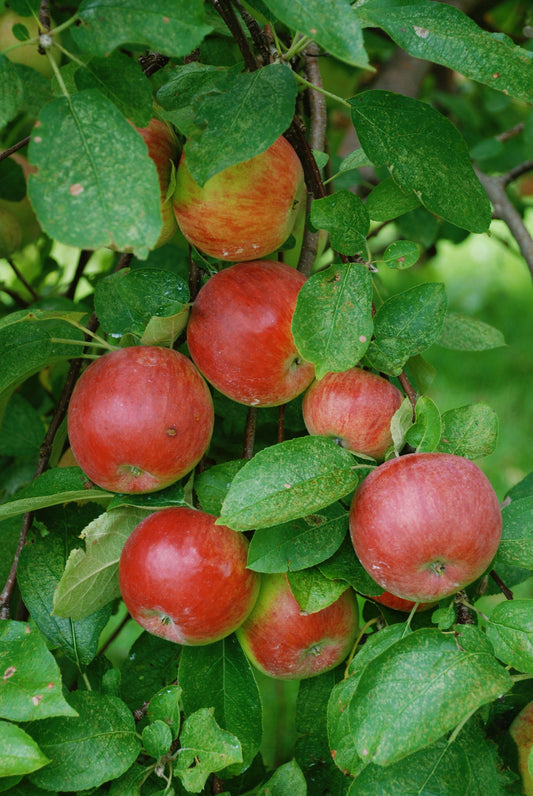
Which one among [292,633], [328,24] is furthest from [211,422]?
[328,24]

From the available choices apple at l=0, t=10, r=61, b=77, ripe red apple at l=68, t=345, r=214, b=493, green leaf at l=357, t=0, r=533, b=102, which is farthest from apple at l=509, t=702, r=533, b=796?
apple at l=0, t=10, r=61, b=77

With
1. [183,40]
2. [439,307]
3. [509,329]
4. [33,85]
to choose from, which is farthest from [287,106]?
[509,329]

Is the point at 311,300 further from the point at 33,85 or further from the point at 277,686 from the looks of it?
the point at 277,686

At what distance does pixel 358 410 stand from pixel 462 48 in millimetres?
428

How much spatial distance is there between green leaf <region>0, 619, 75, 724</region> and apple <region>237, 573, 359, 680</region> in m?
0.29

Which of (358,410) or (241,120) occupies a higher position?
(241,120)

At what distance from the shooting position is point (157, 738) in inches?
34.6

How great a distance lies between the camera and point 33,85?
1.38 meters

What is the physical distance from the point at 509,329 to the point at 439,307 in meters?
2.66

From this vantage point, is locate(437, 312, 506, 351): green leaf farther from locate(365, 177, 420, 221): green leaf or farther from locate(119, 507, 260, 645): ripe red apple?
locate(119, 507, 260, 645): ripe red apple

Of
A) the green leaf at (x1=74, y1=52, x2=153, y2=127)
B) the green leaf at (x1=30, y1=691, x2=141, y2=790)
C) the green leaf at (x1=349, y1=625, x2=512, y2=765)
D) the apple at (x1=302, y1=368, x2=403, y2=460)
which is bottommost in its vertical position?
the green leaf at (x1=30, y1=691, x2=141, y2=790)

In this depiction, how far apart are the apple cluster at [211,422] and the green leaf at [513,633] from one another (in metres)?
0.06

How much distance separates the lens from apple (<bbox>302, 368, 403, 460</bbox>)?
951 millimetres

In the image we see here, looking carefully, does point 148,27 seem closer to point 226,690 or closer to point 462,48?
point 462,48
